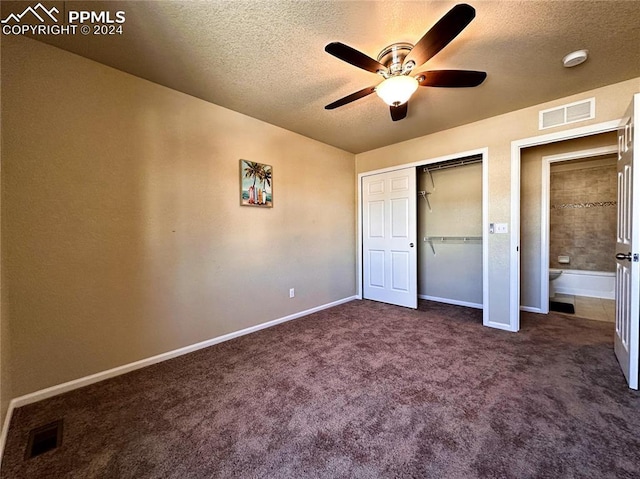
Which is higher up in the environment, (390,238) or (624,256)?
(390,238)

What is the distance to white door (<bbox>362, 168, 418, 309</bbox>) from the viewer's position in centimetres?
382

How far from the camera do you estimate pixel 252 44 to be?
1.82 metres

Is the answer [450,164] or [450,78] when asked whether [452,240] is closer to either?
[450,164]

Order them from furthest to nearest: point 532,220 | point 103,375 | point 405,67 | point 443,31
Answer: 1. point 532,220
2. point 103,375
3. point 405,67
4. point 443,31

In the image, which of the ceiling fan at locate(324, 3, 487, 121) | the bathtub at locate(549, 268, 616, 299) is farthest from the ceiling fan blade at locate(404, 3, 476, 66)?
the bathtub at locate(549, 268, 616, 299)

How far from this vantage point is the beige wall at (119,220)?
5.76 feet

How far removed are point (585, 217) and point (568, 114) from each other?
10.3 feet

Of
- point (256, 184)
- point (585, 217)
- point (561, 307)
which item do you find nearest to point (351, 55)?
point (256, 184)

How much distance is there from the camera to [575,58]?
1978mm

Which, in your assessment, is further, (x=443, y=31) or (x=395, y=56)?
(x=395, y=56)

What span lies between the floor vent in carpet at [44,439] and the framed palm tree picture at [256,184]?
85.8 inches

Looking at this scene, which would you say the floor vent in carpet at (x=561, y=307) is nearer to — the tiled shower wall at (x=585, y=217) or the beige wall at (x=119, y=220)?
the tiled shower wall at (x=585, y=217)

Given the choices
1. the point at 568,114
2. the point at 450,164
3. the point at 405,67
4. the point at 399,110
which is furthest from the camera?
the point at 450,164

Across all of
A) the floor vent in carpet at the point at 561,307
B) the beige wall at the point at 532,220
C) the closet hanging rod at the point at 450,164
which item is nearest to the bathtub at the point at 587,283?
the floor vent in carpet at the point at 561,307
